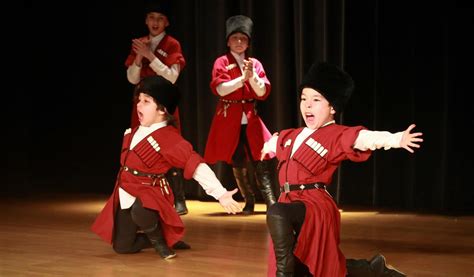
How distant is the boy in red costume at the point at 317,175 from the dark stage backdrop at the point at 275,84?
2.40 m

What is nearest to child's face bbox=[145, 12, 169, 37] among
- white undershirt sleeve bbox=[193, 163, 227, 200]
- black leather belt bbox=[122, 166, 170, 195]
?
black leather belt bbox=[122, 166, 170, 195]

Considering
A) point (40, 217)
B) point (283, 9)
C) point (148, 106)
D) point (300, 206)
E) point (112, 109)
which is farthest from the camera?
point (112, 109)

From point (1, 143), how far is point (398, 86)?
12.3 feet

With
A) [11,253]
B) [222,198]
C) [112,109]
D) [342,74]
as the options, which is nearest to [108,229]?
[11,253]

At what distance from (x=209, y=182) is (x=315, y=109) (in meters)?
0.65

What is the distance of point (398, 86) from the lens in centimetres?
588

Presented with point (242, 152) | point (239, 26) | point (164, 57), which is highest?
point (239, 26)

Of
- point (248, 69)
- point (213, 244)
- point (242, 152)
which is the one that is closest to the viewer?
point (213, 244)

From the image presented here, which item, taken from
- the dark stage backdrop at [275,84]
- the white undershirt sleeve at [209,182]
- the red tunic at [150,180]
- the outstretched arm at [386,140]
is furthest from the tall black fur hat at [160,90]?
the dark stage backdrop at [275,84]

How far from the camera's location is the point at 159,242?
4.18m

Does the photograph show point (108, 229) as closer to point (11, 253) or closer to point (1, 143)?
point (11, 253)

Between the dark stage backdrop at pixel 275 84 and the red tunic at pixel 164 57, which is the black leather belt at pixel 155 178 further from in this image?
the dark stage backdrop at pixel 275 84

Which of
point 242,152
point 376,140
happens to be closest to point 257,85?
point 242,152

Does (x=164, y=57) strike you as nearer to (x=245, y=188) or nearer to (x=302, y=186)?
(x=245, y=188)
